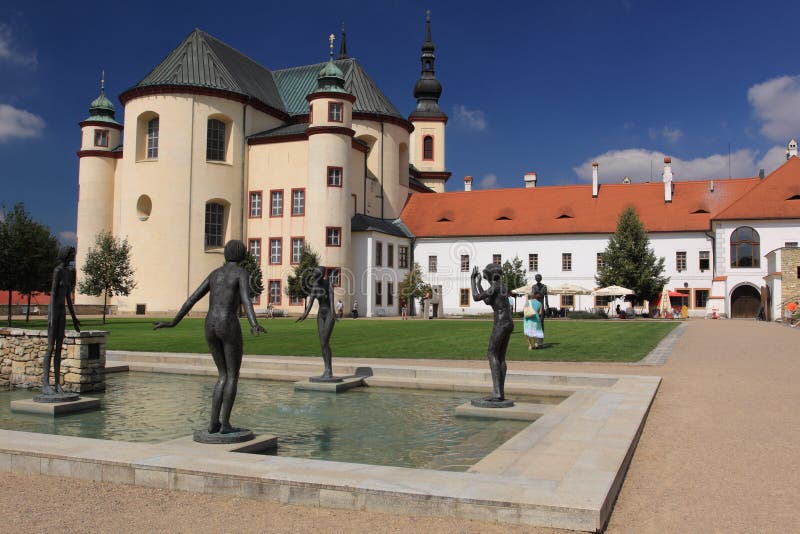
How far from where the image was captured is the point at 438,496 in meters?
4.95

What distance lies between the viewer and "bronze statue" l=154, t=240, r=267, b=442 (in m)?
7.08

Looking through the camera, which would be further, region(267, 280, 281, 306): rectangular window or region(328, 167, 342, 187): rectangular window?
region(267, 280, 281, 306): rectangular window

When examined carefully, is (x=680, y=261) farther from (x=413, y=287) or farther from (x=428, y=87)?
(x=428, y=87)

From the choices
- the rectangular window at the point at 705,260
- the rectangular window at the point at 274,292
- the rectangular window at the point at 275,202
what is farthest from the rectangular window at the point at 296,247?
the rectangular window at the point at 705,260

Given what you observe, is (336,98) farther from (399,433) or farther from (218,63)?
(399,433)

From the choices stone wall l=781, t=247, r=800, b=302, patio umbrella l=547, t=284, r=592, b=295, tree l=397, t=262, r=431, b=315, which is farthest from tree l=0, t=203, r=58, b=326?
stone wall l=781, t=247, r=800, b=302

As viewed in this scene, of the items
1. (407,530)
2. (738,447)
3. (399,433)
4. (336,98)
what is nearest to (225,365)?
(399,433)

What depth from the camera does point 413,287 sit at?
2224 inches

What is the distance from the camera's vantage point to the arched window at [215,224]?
5250 centimetres

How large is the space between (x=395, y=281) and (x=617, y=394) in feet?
153

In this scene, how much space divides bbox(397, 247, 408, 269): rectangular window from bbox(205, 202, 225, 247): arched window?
1511 cm

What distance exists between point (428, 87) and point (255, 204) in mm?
27442

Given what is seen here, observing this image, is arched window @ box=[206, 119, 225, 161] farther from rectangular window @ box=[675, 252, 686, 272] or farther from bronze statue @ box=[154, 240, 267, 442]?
bronze statue @ box=[154, 240, 267, 442]

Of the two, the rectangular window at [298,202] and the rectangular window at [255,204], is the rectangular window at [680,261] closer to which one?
the rectangular window at [298,202]
